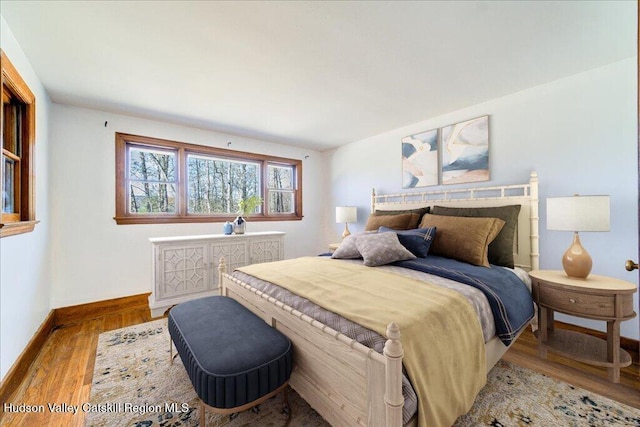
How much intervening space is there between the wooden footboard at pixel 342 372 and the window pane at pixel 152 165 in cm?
282

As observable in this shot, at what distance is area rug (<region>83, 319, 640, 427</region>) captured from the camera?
140 centimetres

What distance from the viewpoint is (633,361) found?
75.0 inches

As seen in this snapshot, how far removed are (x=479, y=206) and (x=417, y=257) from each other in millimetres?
1040

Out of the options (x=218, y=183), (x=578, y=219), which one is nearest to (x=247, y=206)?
(x=218, y=183)

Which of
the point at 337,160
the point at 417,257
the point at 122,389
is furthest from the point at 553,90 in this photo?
the point at 122,389

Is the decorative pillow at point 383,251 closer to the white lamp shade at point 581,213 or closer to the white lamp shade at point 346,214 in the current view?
the white lamp shade at point 581,213

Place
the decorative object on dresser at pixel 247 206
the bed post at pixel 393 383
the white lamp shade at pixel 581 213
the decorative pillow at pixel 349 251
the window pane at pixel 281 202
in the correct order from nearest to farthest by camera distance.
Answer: the bed post at pixel 393 383
the white lamp shade at pixel 581 213
the decorative pillow at pixel 349 251
the decorative object on dresser at pixel 247 206
the window pane at pixel 281 202

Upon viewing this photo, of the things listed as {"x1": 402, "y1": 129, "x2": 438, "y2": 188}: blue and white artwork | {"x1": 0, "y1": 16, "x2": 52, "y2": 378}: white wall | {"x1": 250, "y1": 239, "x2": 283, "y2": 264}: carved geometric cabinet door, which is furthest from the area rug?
{"x1": 402, "y1": 129, "x2": 438, "y2": 188}: blue and white artwork

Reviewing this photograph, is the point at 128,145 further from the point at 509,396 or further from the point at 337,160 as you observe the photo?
the point at 509,396

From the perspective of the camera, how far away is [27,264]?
2012 millimetres

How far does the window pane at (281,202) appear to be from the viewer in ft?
14.7

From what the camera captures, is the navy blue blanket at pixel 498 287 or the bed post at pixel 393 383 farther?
the navy blue blanket at pixel 498 287

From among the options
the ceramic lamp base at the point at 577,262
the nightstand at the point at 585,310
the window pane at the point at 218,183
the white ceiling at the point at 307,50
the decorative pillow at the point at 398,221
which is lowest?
the nightstand at the point at 585,310

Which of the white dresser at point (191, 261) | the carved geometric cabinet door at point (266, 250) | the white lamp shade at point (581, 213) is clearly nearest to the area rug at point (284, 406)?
the white dresser at point (191, 261)
